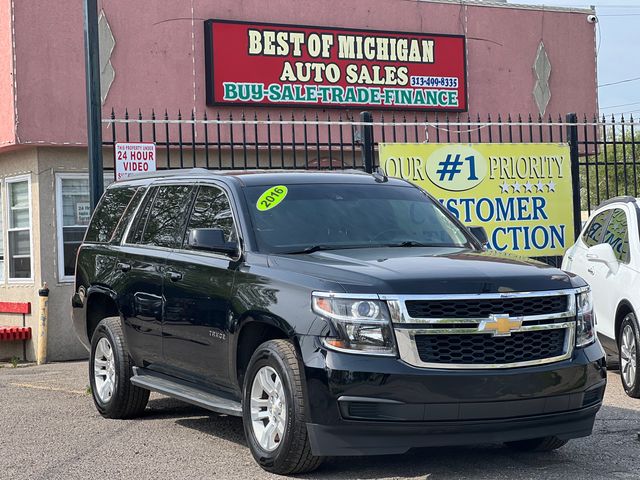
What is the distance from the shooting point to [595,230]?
11414mm

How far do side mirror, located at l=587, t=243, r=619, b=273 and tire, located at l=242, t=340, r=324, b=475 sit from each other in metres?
4.58

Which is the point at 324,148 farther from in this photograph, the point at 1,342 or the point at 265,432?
the point at 265,432

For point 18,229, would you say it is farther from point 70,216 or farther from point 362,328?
point 362,328

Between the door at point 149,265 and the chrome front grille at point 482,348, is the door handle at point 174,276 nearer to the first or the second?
the door at point 149,265

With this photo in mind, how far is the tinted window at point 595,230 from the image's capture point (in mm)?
11242

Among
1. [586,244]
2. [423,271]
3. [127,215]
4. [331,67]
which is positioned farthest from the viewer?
[331,67]

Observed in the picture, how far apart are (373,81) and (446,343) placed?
40.0ft

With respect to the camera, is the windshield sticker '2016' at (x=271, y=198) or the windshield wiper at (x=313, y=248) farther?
the windshield sticker '2016' at (x=271, y=198)

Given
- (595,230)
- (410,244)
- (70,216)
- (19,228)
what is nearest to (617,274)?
(595,230)

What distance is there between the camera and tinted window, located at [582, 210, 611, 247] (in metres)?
11.2

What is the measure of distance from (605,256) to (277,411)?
4800mm

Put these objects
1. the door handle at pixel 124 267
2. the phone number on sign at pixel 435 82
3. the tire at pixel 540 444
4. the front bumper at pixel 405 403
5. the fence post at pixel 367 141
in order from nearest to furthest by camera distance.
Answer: the front bumper at pixel 405 403
the tire at pixel 540 444
the door handle at pixel 124 267
the fence post at pixel 367 141
the phone number on sign at pixel 435 82

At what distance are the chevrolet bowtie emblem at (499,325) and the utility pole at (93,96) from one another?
576 cm

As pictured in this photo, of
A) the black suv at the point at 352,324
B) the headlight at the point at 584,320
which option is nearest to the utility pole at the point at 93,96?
the black suv at the point at 352,324
